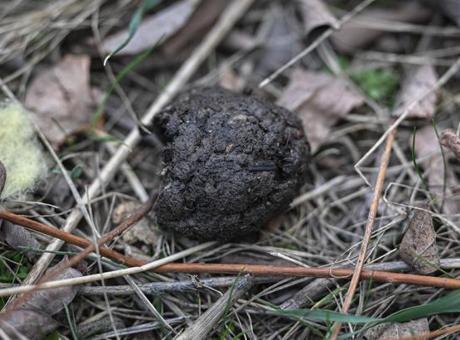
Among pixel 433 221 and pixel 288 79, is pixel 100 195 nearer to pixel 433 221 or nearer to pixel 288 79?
pixel 288 79

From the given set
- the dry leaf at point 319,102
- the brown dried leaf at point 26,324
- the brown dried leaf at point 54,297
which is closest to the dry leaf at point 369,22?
the dry leaf at point 319,102

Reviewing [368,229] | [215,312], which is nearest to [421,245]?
[368,229]

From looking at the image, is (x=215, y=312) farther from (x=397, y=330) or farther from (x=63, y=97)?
(x=63, y=97)

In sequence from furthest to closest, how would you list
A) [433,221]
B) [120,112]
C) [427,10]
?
[427,10] → [120,112] → [433,221]

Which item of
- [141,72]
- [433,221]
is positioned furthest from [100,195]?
[433,221]

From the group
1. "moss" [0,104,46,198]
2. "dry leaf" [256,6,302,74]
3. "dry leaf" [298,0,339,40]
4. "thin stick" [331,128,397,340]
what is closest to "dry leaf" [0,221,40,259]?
"moss" [0,104,46,198]

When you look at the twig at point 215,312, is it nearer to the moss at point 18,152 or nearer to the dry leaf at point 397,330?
the dry leaf at point 397,330

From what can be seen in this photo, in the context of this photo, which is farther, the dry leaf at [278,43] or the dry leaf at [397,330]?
the dry leaf at [278,43]
